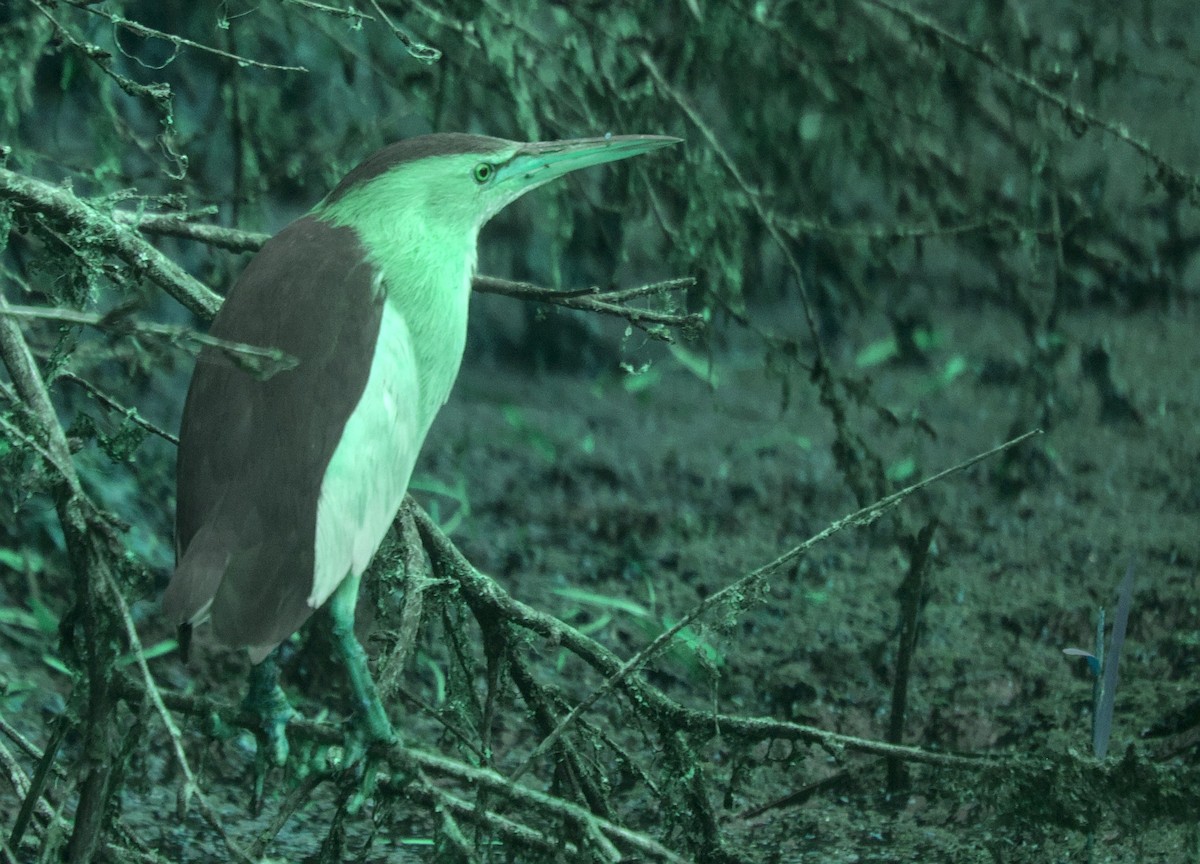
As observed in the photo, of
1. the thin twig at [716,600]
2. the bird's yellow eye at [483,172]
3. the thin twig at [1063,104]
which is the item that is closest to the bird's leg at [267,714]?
the thin twig at [716,600]

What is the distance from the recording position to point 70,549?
5.90 ft

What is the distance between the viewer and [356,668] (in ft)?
6.89

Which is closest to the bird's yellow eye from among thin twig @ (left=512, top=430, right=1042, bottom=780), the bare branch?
the bare branch

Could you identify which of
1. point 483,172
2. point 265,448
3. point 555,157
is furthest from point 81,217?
point 555,157

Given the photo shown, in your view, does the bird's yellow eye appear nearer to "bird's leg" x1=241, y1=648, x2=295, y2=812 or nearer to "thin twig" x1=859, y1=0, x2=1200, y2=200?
"bird's leg" x1=241, y1=648, x2=295, y2=812

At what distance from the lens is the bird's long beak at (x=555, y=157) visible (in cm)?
257

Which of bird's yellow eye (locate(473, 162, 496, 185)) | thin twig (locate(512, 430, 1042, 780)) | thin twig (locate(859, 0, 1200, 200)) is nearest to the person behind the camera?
thin twig (locate(512, 430, 1042, 780))

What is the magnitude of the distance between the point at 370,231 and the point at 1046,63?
2281 millimetres

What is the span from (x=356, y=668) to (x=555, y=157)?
0.98 meters

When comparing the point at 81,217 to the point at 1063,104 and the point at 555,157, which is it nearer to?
the point at 555,157

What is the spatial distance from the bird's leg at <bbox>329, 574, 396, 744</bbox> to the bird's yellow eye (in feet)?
2.47

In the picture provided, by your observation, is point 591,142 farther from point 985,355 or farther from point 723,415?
point 985,355

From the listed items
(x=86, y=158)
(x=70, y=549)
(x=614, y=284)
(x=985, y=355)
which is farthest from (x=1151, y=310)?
(x=70, y=549)

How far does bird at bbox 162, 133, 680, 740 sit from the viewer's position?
2000mm
